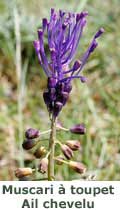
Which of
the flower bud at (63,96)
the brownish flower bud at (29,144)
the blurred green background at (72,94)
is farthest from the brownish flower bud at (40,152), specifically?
the blurred green background at (72,94)

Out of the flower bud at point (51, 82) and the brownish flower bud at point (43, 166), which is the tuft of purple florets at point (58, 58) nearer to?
the flower bud at point (51, 82)

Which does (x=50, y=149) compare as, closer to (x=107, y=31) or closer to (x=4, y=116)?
(x=4, y=116)

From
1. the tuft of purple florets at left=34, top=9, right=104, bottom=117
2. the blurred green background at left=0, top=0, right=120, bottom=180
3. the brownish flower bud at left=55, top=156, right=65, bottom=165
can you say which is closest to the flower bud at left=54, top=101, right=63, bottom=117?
the tuft of purple florets at left=34, top=9, right=104, bottom=117

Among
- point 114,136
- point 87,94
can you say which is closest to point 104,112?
point 87,94
